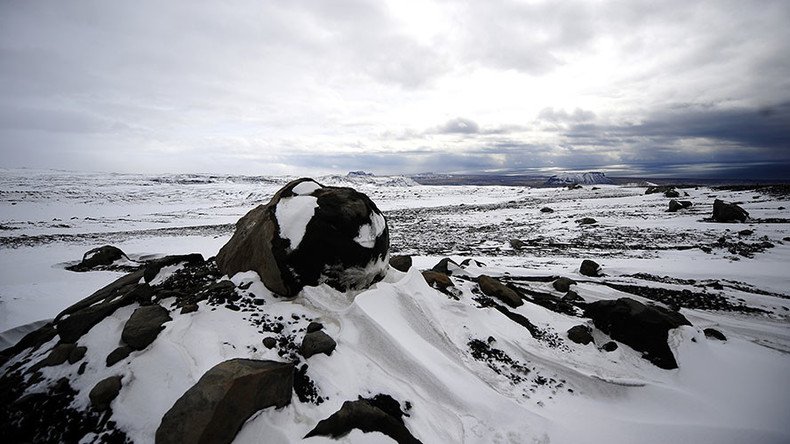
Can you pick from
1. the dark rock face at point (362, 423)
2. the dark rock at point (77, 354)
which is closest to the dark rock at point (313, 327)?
the dark rock face at point (362, 423)

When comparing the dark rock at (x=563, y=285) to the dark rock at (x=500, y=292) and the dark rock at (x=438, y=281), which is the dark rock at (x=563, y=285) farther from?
the dark rock at (x=438, y=281)

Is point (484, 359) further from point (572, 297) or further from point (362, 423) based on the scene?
point (572, 297)

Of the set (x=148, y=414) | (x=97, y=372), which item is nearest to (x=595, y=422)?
(x=148, y=414)

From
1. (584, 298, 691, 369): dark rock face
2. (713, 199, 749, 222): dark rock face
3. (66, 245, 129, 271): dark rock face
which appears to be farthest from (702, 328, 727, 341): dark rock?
(66, 245, 129, 271): dark rock face

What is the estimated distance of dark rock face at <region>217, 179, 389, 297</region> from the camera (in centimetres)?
524

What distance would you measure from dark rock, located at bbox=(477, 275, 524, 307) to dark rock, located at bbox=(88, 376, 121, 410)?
17.4 feet

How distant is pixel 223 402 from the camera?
9.50 feet

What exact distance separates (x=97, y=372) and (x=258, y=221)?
3.02 meters

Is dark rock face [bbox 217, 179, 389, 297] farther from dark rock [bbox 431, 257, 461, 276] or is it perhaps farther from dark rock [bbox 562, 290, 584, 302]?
dark rock [bbox 562, 290, 584, 302]

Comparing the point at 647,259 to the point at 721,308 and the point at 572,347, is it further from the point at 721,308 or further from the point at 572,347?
the point at 572,347

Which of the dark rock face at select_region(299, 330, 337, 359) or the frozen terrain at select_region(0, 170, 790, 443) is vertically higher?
the dark rock face at select_region(299, 330, 337, 359)

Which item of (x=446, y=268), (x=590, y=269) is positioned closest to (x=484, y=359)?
(x=446, y=268)

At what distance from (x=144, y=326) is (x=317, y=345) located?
79.2 inches

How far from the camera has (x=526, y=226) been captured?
57.7ft
